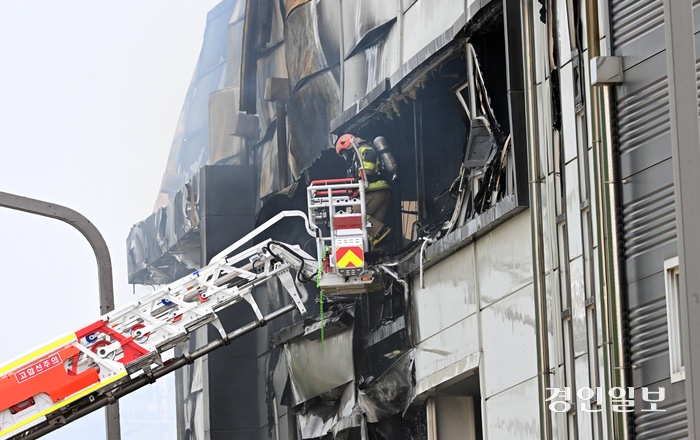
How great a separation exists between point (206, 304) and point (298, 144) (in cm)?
610

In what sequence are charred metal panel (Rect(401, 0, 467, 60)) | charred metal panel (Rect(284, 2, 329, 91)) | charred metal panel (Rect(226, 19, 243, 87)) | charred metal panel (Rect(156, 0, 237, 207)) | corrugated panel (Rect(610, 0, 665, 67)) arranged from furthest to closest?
charred metal panel (Rect(156, 0, 237, 207)) < charred metal panel (Rect(226, 19, 243, 87)) < charred metal panel (Rect(284, 2, 329, 91)) < charred metal panel (Rect(401, 0, 467, 60)) < corrugated panel (Rect(610, 0, 665, 67))

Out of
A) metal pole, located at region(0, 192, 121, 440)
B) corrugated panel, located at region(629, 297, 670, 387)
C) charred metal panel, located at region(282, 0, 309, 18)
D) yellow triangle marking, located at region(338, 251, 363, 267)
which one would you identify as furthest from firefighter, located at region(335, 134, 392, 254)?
corrugated panel, located at region(629, 297, 670, 387)

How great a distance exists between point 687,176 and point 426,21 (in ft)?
35.9

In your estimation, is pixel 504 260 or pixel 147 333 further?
pixel 147 333

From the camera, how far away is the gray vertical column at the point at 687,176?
3475 mm

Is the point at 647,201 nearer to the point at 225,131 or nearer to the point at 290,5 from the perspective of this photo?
the point at 290,5

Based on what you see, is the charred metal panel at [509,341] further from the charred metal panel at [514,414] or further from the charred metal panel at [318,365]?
the charred metal panel at [318,365]

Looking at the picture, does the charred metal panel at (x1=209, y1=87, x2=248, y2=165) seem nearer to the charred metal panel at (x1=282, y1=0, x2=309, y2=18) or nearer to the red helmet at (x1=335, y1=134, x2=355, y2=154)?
the charred metal panel at (x1=282, y1=0, x2=309, y2=18)

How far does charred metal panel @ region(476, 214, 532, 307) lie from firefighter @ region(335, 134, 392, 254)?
144 inches

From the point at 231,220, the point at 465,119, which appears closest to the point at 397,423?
the point at 465,119

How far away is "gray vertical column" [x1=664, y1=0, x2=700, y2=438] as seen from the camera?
347 cm

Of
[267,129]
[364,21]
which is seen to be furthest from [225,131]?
[364,21]

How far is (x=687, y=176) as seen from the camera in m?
3.57

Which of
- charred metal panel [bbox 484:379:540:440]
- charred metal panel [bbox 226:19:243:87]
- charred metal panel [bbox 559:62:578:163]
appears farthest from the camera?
charred metal panel [bbox 226:19:243:87]
